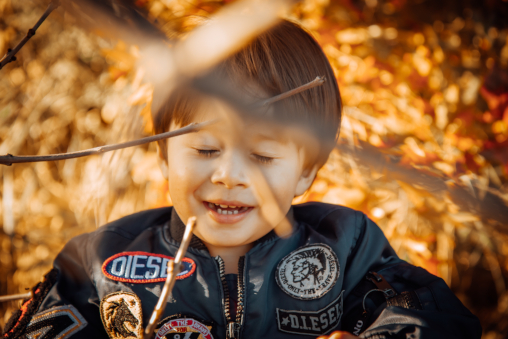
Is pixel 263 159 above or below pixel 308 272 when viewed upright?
above

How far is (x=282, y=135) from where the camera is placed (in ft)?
2.70

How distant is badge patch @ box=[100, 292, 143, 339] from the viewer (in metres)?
0.84

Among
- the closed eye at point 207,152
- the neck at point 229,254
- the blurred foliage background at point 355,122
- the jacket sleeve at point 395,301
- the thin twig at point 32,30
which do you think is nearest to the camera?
the thin twig at point 32,30

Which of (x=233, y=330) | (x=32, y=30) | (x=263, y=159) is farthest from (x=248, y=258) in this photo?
(x=32, y=30)

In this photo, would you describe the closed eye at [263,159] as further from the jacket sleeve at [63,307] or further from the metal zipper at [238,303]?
the jacket sleeve at [63,307]

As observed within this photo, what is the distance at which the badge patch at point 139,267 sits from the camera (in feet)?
2.89

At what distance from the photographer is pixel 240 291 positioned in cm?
88

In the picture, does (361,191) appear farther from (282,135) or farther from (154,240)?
(154,240)

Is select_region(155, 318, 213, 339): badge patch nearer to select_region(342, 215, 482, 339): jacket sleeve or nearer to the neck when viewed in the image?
the neck

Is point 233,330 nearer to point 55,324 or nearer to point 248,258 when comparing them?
point 248,258

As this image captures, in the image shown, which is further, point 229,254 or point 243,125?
point 229,254

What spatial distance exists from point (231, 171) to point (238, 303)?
345mm

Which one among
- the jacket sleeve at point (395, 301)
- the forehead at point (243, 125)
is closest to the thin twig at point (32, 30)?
the forehead at point (243, 125)

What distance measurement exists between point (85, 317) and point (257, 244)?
477 millimetres
